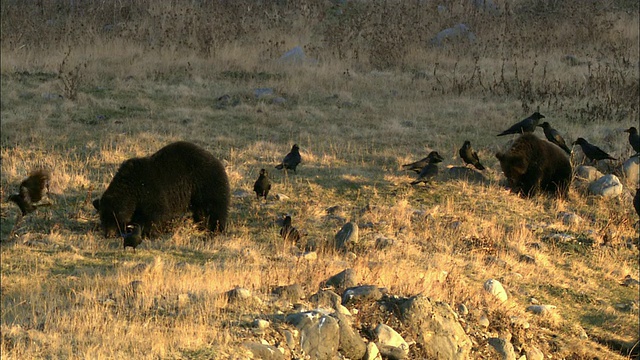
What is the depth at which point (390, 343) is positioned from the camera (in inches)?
302

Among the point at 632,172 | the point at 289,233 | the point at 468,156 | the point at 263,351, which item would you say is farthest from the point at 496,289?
the point at 632,172

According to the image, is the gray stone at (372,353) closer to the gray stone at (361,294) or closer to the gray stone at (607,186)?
the gray stone at (361,294)

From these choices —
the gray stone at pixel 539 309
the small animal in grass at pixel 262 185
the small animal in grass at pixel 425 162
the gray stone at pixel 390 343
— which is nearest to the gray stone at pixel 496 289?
the gray stone at pixel 539 309

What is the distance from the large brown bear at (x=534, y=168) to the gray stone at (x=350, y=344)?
19.6 feet

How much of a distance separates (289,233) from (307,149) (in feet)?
14.9

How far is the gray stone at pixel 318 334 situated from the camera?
713cm

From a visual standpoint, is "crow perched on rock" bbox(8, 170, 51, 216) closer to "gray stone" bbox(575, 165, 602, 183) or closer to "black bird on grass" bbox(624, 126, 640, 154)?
"gray stone" bbox(575, 165, 602, 183)

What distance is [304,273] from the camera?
8.69 metres

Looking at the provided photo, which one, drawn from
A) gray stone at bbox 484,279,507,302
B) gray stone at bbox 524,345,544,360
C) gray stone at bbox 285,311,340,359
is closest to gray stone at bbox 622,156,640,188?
gray stone at bbox 484,279,507,302

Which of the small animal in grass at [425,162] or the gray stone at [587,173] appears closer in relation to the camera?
the small animal in grass at [425,162]

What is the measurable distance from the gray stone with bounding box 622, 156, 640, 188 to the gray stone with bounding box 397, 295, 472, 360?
6640 millimetres

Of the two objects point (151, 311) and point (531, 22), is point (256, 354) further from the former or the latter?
point (531, 22)

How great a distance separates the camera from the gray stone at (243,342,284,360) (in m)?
6.71

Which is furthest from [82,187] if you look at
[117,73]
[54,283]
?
[117,73]
